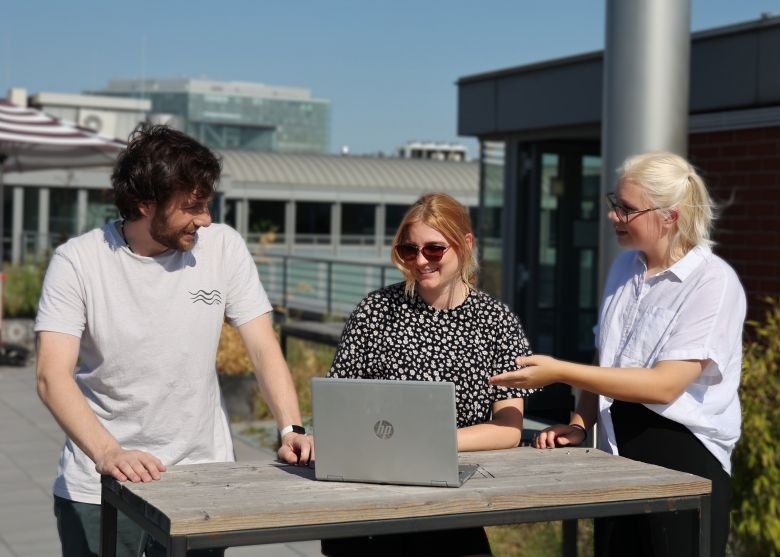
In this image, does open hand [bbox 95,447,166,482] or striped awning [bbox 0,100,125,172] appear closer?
open hand [bbox 95,447,166,482]

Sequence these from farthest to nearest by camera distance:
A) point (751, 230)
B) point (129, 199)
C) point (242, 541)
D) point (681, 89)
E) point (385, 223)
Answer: point (385, 223) < point (751, 230) < point (681, 89) < point (129, 199) < point (242, 541)

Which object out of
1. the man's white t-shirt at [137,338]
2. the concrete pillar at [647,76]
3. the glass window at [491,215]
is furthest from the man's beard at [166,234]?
the glass window at [491,215]

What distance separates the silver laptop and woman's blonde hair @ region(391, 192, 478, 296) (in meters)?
0.62

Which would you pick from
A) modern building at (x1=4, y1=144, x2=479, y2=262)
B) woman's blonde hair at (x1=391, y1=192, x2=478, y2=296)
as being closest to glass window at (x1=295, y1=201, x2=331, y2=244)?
modern building at (x1=4, y1=144, x2=479, y2=262)

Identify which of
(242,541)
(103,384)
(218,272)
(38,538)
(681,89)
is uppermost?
(681,89)

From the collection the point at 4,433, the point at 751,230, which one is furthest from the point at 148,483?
the point at 4,433

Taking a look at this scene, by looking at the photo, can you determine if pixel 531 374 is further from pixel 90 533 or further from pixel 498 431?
pixel 90 533

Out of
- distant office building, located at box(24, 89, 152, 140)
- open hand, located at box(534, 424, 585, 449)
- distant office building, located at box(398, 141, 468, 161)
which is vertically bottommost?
open hand, located at box(534, 424, 585, 449)

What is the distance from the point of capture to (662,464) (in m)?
3.18

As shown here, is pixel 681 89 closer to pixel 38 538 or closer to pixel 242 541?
pixel 242 541

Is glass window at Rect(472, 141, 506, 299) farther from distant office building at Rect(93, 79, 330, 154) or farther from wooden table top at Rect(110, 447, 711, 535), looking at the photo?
distant office building at Rect(93, 79, 330, 154)

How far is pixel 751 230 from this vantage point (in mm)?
7723

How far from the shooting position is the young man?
9.73 feet

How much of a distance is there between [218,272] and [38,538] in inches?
135
